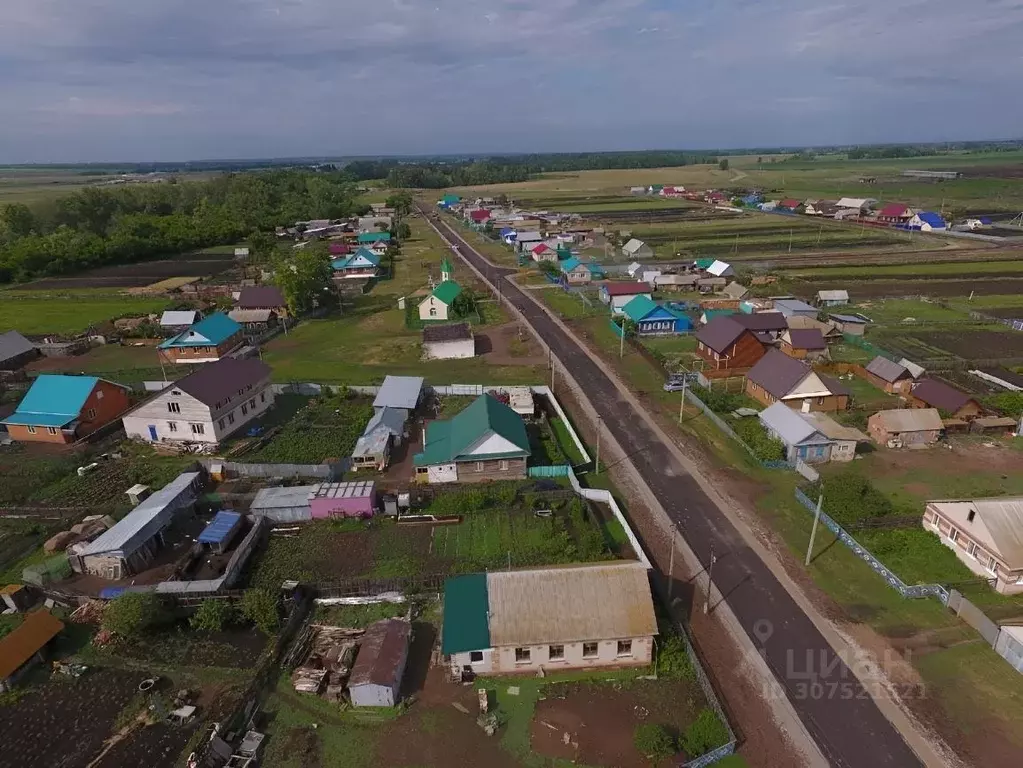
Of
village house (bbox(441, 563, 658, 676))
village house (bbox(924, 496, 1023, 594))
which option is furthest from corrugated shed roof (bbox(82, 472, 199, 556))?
village house (bbox(924, 496, 1023, 594))

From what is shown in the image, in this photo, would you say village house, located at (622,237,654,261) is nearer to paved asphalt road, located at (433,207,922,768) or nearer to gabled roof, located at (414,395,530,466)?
paved asphalt road, located at (433,207,922,768)

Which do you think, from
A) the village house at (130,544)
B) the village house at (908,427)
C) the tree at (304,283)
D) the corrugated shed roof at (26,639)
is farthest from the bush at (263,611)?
the tree at (304,283)

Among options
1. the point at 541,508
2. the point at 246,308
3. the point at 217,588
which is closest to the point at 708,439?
the point at 541,508

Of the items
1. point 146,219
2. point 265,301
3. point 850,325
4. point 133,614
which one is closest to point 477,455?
point 133,614

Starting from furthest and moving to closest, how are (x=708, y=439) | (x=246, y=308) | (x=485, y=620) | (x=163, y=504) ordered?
1. (x=246, y=308)
2. (x=708, y=439)
3. (x=163, y=504)
4. (x=485, y=620)

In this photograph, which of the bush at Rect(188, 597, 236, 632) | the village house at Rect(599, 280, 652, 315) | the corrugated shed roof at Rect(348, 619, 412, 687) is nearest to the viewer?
the corrugated shed roof at Rect(348, 619, 412, 687)

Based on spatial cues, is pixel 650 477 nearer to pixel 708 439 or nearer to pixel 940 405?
pixel 708 439
